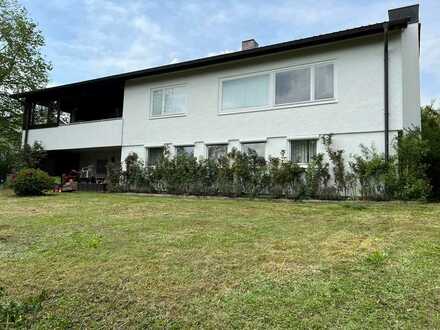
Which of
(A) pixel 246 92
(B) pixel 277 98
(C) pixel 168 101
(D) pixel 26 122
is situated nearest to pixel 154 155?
(C) pixel 168 101

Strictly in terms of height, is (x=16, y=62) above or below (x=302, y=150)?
above

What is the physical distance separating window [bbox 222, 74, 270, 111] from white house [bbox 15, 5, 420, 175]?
0.13 ft

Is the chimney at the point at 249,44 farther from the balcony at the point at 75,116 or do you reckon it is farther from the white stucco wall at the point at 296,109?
the balcony at the point at 75,116

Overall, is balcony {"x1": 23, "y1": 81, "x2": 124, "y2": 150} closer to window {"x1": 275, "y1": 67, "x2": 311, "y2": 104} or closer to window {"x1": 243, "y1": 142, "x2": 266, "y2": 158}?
window {"x1": 243, "y1": 142, "x2": 266, "y2": 158}

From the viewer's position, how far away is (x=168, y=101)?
52.4ft

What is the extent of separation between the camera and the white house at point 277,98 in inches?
440

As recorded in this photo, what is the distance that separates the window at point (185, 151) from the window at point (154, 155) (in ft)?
2.41

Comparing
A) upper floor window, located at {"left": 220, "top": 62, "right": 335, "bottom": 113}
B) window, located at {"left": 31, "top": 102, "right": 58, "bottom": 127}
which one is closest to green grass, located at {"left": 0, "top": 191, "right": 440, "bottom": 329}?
upper floor window, located at {"left": 220, "top": 62, "right": 335, "bottom": 113}

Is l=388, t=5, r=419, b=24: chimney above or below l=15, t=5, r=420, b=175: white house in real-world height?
above

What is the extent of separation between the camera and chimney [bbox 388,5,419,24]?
11940mm

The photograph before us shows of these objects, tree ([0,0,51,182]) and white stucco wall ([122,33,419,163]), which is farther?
tree ([0,0,51,182])

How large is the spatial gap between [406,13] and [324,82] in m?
3.32

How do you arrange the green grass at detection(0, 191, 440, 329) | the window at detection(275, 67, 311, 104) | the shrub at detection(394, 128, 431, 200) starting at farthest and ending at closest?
the window at detection(275, 67, 311, 104)
the shrub at detection(394, 128, 431, 200)
the green grass at detection(0, 191, 440, 329)

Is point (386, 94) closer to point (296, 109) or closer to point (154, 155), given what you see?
point (296, 109)
